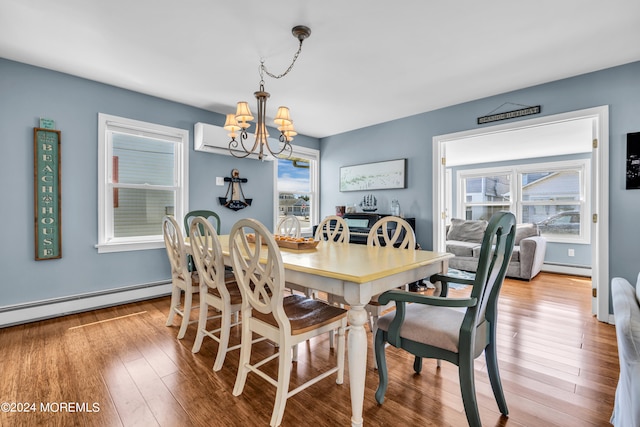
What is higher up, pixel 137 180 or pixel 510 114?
pixel 510 114

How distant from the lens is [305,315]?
68.7 inches

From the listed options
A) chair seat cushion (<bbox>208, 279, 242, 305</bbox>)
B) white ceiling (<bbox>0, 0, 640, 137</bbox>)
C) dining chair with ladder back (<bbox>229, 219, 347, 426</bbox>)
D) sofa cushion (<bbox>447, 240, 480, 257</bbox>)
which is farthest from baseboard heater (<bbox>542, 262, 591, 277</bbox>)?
chair seat cushion (<bbox>208, 279, 242, 305</bbox>)

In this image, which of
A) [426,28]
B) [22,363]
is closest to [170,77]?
[426,28]

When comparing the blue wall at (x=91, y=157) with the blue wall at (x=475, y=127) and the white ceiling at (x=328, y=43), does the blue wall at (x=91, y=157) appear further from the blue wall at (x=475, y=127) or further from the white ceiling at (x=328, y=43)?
the white ceiling at (x=328, y=43)

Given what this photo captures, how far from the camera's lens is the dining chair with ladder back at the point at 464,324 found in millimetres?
1312

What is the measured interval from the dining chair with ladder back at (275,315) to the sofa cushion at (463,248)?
384cm

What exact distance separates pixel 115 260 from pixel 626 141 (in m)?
5.09

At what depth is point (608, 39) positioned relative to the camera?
235cm

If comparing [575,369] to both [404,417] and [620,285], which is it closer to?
[620,285]

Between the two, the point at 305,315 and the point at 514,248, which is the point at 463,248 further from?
the point at 305,315

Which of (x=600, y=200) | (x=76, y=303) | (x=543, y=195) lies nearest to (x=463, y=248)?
(x=543, y=195)

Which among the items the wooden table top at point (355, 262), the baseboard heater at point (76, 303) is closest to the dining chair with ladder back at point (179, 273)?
the wooden table top at point (355, 262)

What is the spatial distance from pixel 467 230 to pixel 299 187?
10.2 ft

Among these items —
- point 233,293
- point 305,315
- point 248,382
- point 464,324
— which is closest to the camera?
point 464,324
